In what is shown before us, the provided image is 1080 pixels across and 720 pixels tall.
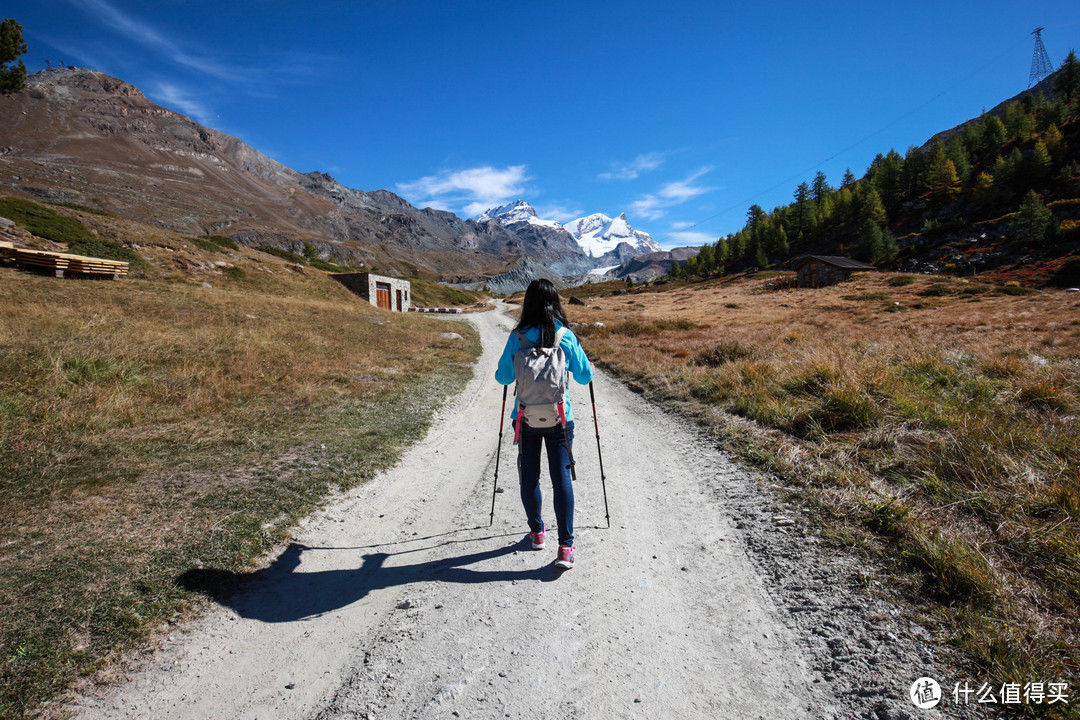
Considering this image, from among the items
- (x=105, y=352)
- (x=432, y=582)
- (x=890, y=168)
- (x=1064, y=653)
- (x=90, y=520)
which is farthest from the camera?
(x=890, y=168)

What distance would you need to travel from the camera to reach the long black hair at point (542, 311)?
409 cm

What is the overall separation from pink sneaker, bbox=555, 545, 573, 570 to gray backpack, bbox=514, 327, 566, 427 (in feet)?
3.98

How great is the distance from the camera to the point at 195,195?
558 feet

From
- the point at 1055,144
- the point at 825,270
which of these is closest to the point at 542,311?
the point at 825,270

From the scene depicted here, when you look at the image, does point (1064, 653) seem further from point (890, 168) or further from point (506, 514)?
point (890, 168)

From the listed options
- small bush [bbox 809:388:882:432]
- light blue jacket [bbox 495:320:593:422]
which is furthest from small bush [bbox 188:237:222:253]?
small bush [bbox 809:388:882:432]

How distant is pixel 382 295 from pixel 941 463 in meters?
45.0

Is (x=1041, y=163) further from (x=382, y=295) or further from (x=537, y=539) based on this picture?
(x=537, y=539)

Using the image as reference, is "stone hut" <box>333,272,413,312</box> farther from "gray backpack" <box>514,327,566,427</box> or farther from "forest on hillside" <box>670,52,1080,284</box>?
"forest on hillside" <box>670,52,1080,284</box>

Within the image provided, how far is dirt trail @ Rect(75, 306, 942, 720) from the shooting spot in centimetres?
269

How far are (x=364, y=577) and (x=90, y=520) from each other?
2.92 m

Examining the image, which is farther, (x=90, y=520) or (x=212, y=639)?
(x=90, y=520)

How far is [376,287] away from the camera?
4256 centimetres

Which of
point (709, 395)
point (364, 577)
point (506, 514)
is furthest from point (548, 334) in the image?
point (709, 395)
